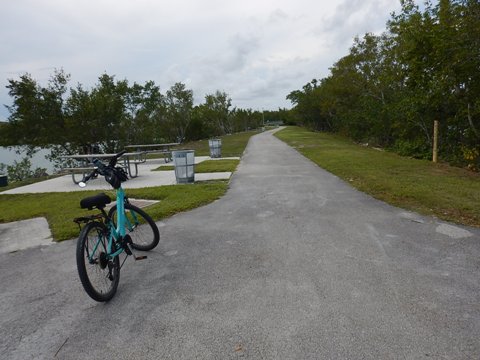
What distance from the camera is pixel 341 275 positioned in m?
3.21

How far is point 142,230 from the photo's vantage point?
4180 millimetres

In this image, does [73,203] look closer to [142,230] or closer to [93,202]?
[142,230]

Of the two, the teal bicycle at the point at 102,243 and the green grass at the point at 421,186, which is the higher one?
the teal bicycle at the point at 102,243

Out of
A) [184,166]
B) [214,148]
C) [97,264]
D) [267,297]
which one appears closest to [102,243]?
[97,264]

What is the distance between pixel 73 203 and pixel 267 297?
574 centimetres

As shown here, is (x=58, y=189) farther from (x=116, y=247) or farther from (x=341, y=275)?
(x=341, y=275)

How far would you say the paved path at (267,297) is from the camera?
2260 mm

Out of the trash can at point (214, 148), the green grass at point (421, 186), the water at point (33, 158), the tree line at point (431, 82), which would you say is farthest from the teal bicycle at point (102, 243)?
the water at point (33, 158)

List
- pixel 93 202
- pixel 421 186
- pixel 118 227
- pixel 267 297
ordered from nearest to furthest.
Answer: pixel 267 297 < pixel 93 202 < pixel 118 227 < pixel 421 186

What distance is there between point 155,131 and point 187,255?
2534 cm

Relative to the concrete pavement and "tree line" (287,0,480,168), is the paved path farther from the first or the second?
"tree line" (287,0,480,168)

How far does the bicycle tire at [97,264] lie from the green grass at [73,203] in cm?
206

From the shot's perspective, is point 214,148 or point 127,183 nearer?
point 127,183

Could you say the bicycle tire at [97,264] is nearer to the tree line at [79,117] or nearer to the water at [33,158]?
the tree line at [79,117]
